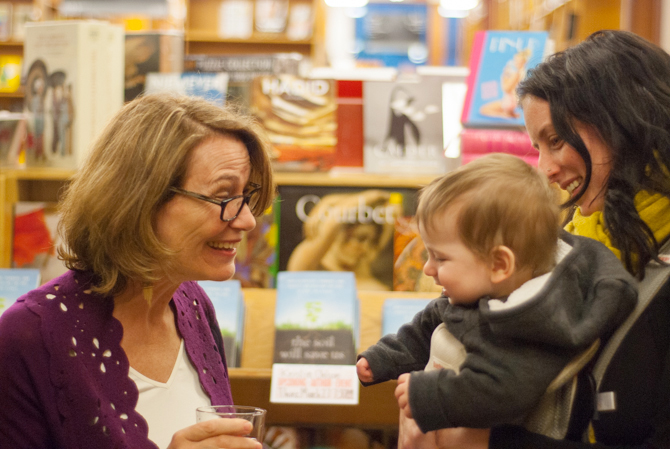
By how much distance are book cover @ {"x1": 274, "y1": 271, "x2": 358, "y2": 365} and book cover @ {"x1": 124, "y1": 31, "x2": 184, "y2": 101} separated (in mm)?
971

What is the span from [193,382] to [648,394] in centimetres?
93

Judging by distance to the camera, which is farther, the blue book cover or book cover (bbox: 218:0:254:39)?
book cover (bbox: 218:0:254:39)

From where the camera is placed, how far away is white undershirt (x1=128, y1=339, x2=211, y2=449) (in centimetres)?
133

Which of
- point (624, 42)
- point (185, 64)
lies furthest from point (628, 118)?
point (185, 64)

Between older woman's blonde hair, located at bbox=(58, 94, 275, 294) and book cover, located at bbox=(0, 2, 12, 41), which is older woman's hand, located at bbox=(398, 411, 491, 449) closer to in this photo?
older woman's blonde hair, located at bbox=(58, 94, 275, 294)

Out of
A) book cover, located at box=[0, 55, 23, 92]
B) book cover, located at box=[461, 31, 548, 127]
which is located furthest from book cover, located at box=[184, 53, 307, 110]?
book cover, located at box=[0, 55, 23, 92]

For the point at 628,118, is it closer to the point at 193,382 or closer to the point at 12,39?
the point at 193,382

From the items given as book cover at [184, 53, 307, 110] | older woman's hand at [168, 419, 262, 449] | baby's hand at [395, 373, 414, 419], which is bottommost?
older woman's hand at [168, 419, 262, 449]

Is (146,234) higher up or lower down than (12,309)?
higher up

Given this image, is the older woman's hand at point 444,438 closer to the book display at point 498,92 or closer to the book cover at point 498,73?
the book display at point 498,92

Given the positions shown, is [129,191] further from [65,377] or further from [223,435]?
[223,435]

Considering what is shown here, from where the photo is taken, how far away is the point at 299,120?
229 cm

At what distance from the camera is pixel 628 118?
3.65 ft

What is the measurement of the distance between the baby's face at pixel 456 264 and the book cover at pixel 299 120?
4.00 ft
